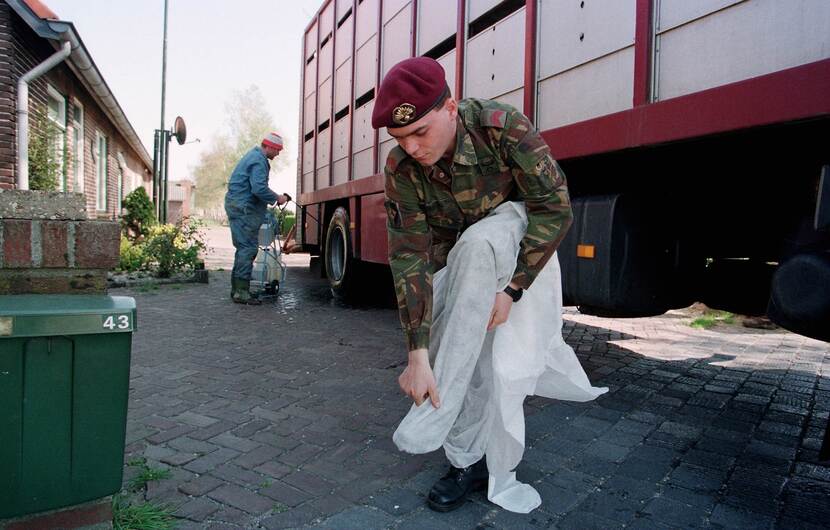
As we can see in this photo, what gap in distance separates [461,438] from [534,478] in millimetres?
428

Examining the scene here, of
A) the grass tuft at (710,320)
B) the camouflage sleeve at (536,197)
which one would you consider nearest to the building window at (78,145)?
the grass tuft at (710,320)

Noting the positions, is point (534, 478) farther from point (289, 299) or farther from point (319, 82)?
point (319, 82)

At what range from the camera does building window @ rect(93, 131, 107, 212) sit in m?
12.8

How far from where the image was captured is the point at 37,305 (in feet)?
4.93

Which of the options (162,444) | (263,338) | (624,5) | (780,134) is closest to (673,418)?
(780,134)

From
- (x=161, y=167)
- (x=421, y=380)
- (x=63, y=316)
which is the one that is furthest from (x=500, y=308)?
(x=161, y=167)

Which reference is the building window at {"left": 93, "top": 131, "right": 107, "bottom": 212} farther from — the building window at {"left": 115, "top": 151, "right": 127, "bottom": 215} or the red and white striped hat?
the red and white striped hat

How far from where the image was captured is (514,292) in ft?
5.97

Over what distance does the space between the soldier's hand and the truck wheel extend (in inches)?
185

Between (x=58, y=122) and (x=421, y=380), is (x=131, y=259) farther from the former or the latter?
(x=421, y=380)

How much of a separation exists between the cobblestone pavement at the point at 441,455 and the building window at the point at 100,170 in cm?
981

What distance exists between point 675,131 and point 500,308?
1242 mm

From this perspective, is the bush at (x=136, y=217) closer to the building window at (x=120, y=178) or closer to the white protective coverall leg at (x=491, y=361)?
the building window at (x=120, y=178)

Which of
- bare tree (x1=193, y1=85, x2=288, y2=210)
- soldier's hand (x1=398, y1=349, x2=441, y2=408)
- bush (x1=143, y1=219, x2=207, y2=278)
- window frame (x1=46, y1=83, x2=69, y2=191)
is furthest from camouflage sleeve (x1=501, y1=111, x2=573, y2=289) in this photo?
bare tree (x1=193, y1=85, x2=288, y2=210)
